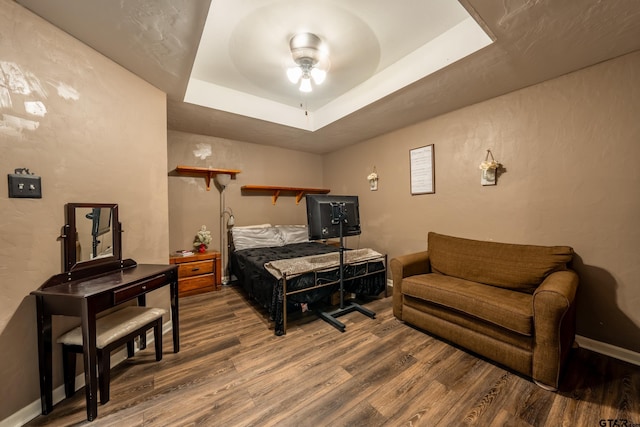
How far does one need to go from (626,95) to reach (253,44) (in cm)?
298

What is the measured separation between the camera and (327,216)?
8.34 ft

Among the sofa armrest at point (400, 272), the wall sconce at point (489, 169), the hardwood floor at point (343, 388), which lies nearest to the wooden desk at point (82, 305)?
the hardwood floor at point (343, 388)

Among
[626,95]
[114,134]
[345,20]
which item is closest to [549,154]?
[626,95]

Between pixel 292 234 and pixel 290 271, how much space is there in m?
1.86

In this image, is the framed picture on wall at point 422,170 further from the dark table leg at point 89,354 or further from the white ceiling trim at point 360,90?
the dark table leg at point 89,354

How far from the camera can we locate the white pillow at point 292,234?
412 cm

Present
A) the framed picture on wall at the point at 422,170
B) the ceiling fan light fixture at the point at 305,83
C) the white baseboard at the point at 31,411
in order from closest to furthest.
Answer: the white baseboard at the point at 31,411 → the ceiling fan light fixture at the point at 305,83 → the framed picture on wall at the point at 422,170

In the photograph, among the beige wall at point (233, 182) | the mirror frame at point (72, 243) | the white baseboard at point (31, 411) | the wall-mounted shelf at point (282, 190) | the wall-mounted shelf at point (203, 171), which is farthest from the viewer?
the wall-mounted shelf at point (282, 190)

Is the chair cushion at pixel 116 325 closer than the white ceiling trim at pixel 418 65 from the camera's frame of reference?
Yes

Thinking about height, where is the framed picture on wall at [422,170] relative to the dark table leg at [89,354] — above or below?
above

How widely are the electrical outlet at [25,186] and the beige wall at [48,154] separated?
0.03 meters

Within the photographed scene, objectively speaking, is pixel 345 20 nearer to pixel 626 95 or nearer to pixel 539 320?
pixel 626 95

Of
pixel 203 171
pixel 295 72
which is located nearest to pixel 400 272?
pixel 295 72

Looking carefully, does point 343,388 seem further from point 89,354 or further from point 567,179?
point 567,179
